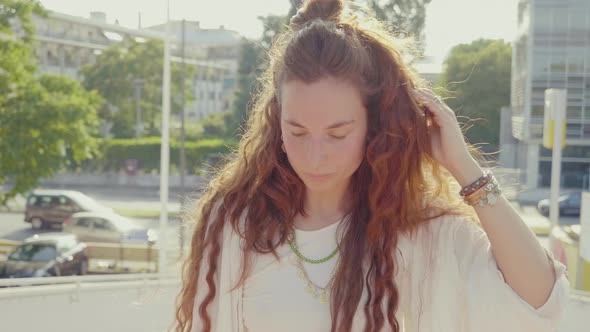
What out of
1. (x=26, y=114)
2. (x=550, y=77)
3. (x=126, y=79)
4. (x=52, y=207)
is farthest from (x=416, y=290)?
(x=126, y=79)

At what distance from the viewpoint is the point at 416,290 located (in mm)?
1527

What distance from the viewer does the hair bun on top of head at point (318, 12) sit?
1468 millimetres

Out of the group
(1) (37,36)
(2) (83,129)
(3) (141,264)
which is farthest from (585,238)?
(3) (141,264)

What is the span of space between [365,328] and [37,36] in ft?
34.1

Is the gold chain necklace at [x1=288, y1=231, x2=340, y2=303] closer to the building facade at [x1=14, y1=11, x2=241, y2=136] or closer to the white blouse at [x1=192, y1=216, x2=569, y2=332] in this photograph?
the white blouse at [x1=192, y1=216, x2=569, y2=332]

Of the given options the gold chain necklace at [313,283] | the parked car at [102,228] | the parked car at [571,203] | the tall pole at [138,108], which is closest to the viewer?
the gold chain necklace at [313,283]

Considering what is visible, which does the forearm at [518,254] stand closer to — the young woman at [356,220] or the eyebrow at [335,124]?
the young woman at [356,220]

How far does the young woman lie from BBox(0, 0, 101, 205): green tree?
9.26 meters

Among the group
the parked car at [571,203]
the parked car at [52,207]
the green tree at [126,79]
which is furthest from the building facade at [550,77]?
the parked car at [52,207]

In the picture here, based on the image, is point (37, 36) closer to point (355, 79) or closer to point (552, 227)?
point (552, 227)

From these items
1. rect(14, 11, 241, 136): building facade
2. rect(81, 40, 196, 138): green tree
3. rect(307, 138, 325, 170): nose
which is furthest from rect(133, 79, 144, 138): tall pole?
rect(307, 138, 325, 170): nose

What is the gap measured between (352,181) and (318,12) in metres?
0.35

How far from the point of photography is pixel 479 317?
1.45 metres

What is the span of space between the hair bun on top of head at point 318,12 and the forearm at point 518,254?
0.46m
